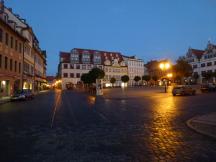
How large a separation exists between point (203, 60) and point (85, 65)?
51443 millimetres

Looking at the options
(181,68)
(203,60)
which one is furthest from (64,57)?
(203,60)

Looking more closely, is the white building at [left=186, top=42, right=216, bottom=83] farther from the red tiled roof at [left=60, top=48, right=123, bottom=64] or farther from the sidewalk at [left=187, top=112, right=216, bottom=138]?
the sidewalk at [left=187, top=112, right=216, bottom=138]

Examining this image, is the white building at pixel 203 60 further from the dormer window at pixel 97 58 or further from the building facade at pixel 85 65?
the dormer window at pixel 97 58

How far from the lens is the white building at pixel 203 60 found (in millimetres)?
82875

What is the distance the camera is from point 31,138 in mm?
8016

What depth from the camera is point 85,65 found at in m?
108

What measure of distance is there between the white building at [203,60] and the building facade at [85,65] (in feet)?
118

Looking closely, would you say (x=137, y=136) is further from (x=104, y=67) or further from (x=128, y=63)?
(x=128, y=63)

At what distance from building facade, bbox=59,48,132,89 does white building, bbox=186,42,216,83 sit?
35868mm

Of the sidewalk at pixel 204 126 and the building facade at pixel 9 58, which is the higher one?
the building facade at pixel 9 58

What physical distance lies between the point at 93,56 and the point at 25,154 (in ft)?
347

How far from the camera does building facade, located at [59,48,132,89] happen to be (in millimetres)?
104125

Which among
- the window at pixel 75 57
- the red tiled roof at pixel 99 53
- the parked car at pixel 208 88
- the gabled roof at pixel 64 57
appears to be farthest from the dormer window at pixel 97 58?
the parked car at pixel 208 88

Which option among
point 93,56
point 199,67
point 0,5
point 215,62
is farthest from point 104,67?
point 0,5
